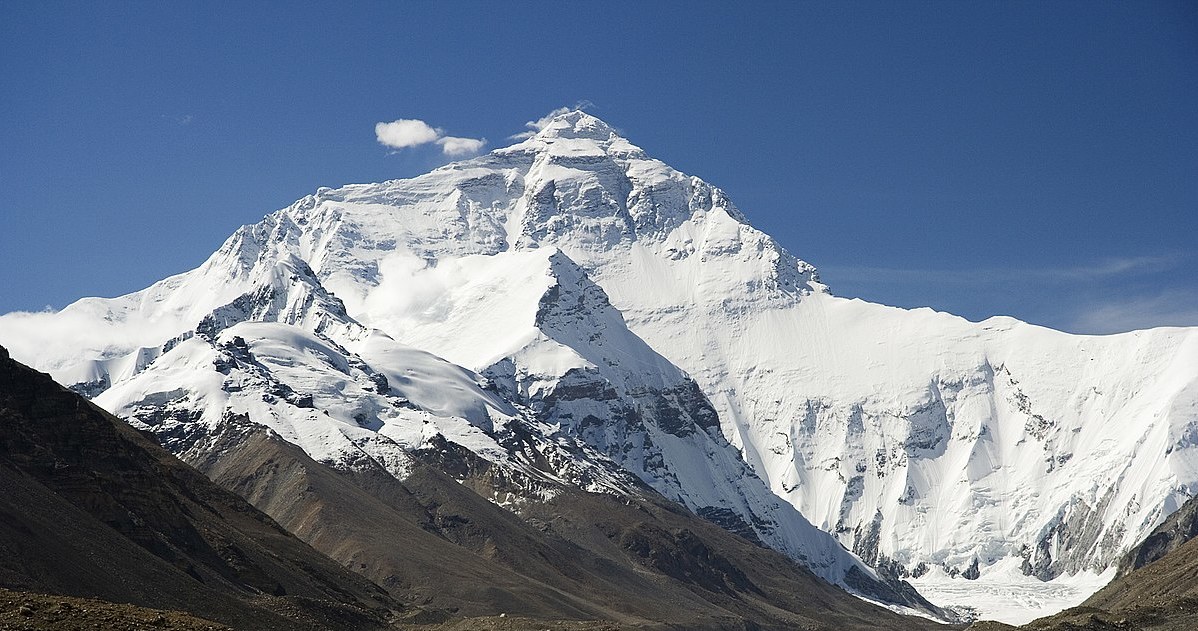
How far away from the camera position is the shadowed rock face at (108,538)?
464ft

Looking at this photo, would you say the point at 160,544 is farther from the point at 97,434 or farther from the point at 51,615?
the point at 51,615

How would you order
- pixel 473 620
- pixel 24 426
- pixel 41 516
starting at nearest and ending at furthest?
pixel 41 516
pixel 473 620
pixel 24 426

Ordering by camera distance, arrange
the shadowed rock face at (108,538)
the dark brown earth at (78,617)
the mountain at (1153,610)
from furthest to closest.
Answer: the shadowed rock face at (108,538) < the mountain at (1153,610) < the dark brown earth at (78,617)

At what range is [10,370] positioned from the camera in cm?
19688

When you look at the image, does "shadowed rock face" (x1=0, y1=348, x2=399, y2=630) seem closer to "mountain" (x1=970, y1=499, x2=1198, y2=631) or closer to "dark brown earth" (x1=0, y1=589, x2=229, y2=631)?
"dark brown earth" (x1=0, y1=589, x2=229, y2=631)

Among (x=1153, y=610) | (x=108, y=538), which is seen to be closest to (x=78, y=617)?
(x=108, y=538)

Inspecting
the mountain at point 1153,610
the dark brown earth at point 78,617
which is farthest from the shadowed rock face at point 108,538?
the mountain at point 1153,610

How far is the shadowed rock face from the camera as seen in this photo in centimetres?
14150

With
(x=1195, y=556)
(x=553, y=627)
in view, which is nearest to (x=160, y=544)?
(x=553, y=627)

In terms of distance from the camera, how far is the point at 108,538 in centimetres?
15662

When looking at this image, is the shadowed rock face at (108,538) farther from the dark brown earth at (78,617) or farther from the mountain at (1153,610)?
the mountain at (1153,610)

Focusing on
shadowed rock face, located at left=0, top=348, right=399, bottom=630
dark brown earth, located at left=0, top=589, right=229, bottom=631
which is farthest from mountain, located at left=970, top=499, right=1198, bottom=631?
dark brown earth, located at left=0, top=589, right=229, bottom=631

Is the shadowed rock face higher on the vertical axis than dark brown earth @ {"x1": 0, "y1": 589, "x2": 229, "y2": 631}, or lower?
higher

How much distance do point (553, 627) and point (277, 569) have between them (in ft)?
177
